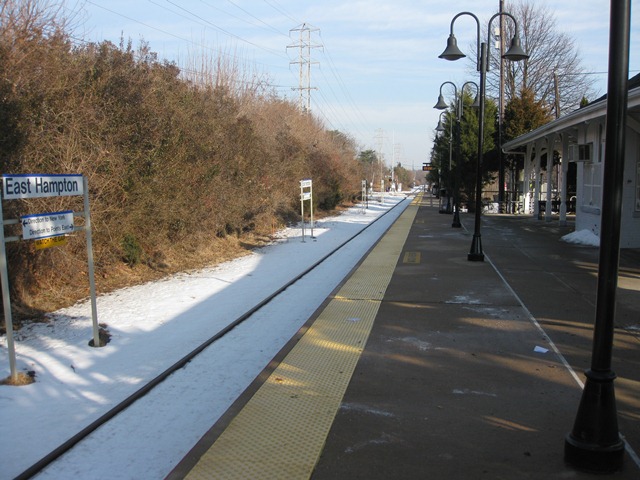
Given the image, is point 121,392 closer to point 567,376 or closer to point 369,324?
point 369,324

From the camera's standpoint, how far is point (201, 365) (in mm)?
6656

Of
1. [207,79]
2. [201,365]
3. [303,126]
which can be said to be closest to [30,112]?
[201,365]

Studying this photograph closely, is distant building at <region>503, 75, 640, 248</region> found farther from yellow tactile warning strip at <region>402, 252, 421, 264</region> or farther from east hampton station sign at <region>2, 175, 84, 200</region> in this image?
east hampton station sign at <region>2, 175, 84, 200</region>

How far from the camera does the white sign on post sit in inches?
252

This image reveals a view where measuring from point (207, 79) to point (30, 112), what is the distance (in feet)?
61.9

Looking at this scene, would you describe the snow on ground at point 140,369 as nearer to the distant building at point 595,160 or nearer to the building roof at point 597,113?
the building roof at point 597,113

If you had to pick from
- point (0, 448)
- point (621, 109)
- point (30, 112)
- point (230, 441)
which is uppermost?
point (30, 112)

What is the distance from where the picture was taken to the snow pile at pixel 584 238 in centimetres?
→ 1620

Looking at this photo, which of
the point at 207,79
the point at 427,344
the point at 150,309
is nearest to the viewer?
the point at 427,344

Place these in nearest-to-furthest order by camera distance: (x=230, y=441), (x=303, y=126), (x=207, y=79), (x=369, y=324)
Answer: (x=230, y=441) → (x=369, y=324) → (x=207, y=79) → (x=303, y=126)

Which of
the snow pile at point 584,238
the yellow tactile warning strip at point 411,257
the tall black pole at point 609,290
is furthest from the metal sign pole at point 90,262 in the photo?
the snow pile at point 584,238

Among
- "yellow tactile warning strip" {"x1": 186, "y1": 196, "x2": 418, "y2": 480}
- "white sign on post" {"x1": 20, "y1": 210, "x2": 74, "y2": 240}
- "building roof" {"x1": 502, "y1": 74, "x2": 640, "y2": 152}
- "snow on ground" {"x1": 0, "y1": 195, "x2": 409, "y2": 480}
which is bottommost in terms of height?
"snow on ground" {"x1": 0, "y1": 195, "x2": 409, "y2": 480}

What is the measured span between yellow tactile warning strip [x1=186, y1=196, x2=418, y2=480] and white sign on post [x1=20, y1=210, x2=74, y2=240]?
3.31 m

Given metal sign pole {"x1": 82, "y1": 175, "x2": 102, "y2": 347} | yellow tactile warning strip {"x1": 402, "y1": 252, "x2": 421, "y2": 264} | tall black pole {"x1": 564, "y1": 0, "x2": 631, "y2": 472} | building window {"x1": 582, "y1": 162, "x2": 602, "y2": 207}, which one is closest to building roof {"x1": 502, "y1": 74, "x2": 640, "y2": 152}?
building window {"x1": 582, "y1": 162, "x2": 602, "y2": 207}
